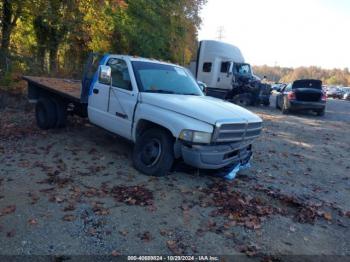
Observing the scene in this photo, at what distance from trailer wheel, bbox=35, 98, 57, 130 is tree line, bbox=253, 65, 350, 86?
107 metres

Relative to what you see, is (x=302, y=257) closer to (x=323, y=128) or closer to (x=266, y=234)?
(x=266, y=234)

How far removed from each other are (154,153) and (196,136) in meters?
0.96

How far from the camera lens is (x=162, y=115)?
6.45 m

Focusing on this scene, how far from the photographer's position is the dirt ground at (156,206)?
4.49 metres

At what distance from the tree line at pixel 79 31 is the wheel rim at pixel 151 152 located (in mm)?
10410

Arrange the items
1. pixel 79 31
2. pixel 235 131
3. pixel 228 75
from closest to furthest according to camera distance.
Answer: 1. pixel 235 131
2. pixel 79 31
3. pixel 228 75

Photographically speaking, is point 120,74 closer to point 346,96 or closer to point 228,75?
point 228,75

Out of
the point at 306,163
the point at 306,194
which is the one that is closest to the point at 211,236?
the point at 306,194

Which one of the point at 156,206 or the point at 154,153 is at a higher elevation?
the point at 154,153

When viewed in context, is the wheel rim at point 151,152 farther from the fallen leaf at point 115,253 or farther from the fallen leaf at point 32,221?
the fallen leaf at point 115,253

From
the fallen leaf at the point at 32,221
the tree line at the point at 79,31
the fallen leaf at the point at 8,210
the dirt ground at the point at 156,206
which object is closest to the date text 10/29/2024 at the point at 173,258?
the dirt ground at the point at 156,206

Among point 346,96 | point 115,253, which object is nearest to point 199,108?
point 115,253

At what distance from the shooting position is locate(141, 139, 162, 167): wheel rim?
658cm

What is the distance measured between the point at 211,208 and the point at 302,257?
4.88 feet
